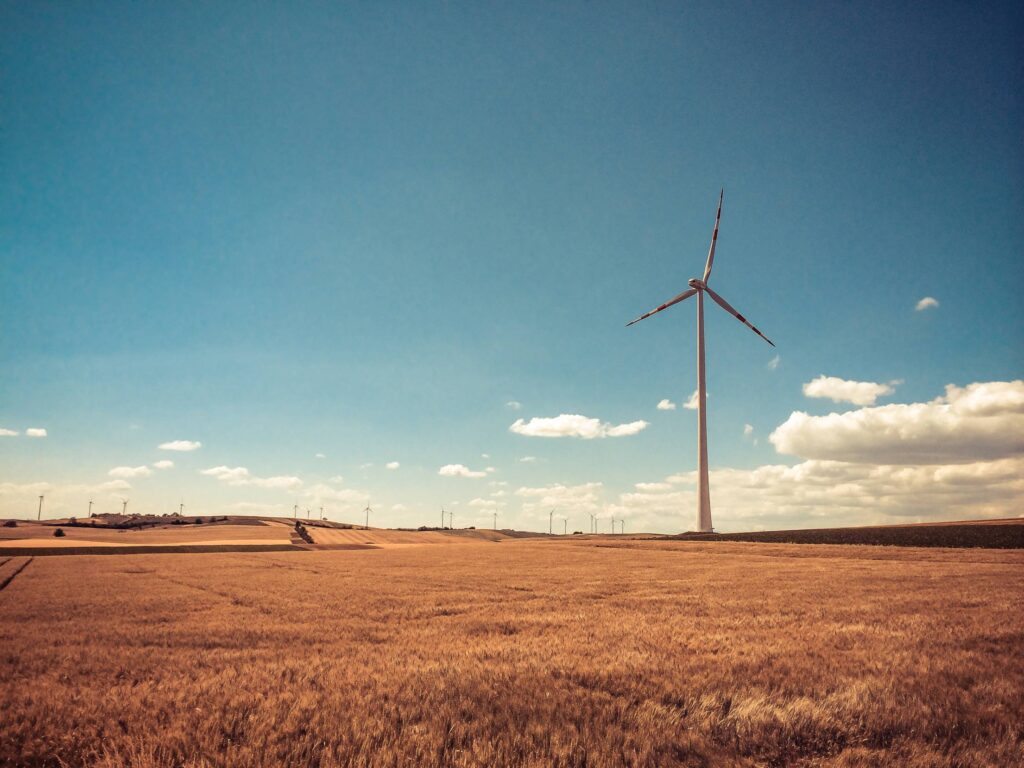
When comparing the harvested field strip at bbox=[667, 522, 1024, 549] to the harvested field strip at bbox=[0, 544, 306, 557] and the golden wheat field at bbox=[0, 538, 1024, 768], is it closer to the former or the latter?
the golden wheat field at bbox=[0, 538, 1024, 768]

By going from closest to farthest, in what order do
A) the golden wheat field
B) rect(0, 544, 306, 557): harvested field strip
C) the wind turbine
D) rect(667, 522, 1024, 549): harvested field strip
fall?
the golden wheat field
rect(667, 522, 1024, 549): harvested field strip
rect(0, 544, 306, 557): harvested field strip
the wind turbine

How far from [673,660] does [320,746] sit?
246 inches

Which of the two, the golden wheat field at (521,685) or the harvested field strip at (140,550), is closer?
the golden wheat field at (521,685)

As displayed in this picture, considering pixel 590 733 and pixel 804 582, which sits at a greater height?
pixel 590 733

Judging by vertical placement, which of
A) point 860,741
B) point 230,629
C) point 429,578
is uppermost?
point 860,741

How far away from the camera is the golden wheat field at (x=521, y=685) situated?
6203 mm

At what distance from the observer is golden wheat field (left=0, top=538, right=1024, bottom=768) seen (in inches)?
244

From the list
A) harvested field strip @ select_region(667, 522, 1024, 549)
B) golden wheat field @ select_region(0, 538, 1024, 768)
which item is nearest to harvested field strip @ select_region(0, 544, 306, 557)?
golden wheat field @ select_region(0, 538, 1024, 768)

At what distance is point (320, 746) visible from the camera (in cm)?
622

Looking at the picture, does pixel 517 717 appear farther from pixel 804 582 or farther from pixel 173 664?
pixel 804 582

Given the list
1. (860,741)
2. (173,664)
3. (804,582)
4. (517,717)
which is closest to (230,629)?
(173,664)

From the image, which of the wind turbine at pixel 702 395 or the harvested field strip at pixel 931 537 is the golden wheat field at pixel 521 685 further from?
the wind turbine at pixel 702 395

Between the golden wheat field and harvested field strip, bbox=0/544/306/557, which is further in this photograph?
harvested field strip, bbox=0/544/306/557

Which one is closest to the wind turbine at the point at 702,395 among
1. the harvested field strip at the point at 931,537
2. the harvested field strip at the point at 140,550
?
the harvested field strip at the point at 931,537
